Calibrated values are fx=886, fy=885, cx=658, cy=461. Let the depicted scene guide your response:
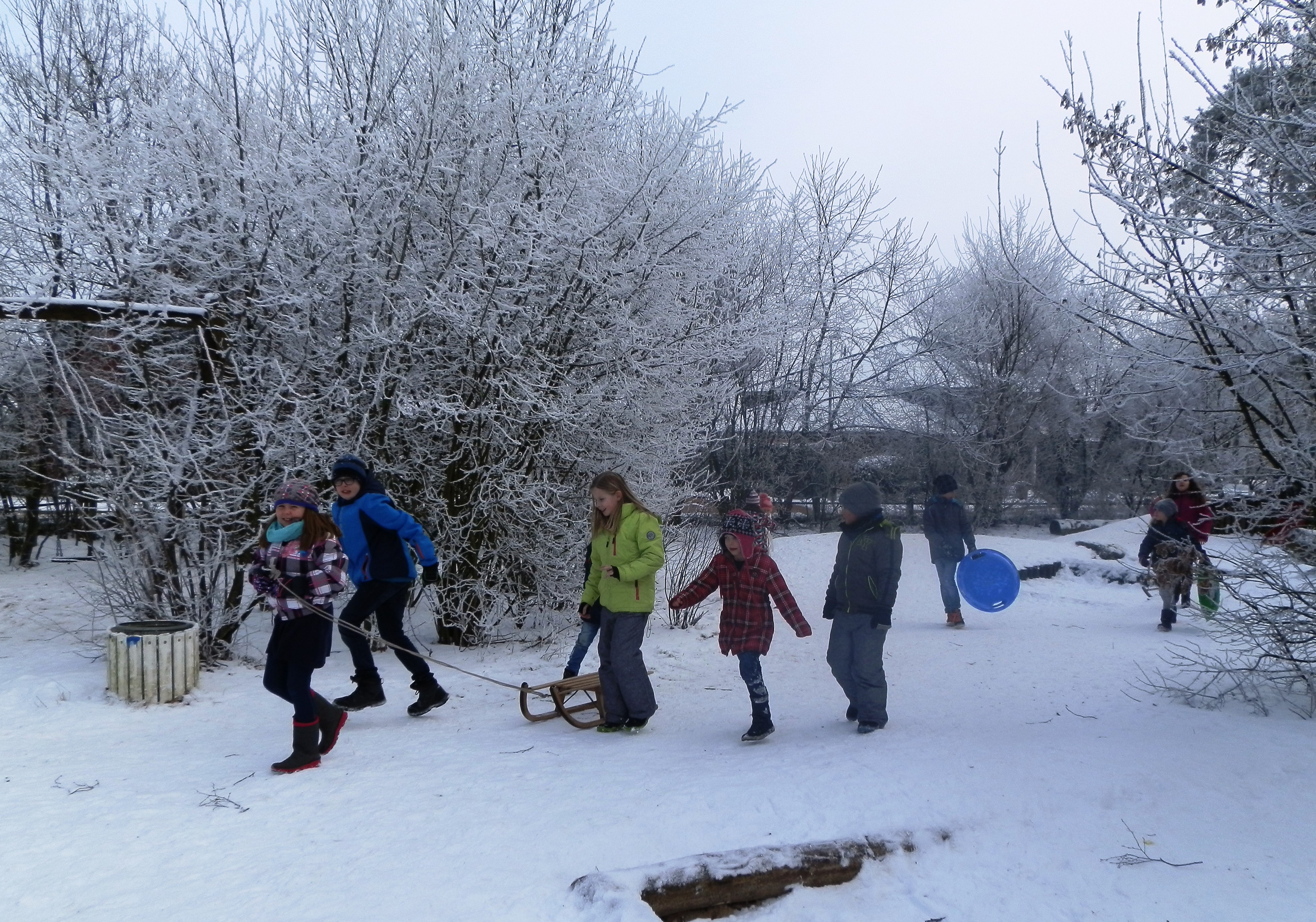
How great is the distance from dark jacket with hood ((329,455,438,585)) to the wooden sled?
1.08 meters

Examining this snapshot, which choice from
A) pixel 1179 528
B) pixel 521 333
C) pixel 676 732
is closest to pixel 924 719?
pixel 676 732

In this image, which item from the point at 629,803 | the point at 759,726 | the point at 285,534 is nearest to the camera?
the point at 629,803

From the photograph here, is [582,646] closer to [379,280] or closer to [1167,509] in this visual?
[379,280]

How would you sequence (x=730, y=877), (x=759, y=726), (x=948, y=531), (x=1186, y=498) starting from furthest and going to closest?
1. (x=948, y=531)
2. (x=1186, y=498)
3. (x=759, y=726)
4. (x=730, y=877)

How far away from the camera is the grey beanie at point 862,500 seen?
5.52m

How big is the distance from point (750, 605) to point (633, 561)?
0.76 metres

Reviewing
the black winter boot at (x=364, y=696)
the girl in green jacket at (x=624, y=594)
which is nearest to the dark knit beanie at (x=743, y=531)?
the girl in green jacket at (x=624, y=594)

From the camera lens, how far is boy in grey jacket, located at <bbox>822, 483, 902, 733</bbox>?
537 centimetres

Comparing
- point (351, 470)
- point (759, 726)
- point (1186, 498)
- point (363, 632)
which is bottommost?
point (759, 726)

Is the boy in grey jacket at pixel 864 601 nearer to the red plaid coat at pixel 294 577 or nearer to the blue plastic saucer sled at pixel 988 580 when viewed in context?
the red plaid coat at pixel 294 577

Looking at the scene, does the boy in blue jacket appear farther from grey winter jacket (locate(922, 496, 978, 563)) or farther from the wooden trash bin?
grey winter jacket (locate(922, 496, 978, 563))

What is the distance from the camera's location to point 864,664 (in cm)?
540

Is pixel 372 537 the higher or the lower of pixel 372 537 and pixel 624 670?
the higher

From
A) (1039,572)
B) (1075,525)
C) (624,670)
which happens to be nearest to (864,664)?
(624,670)
